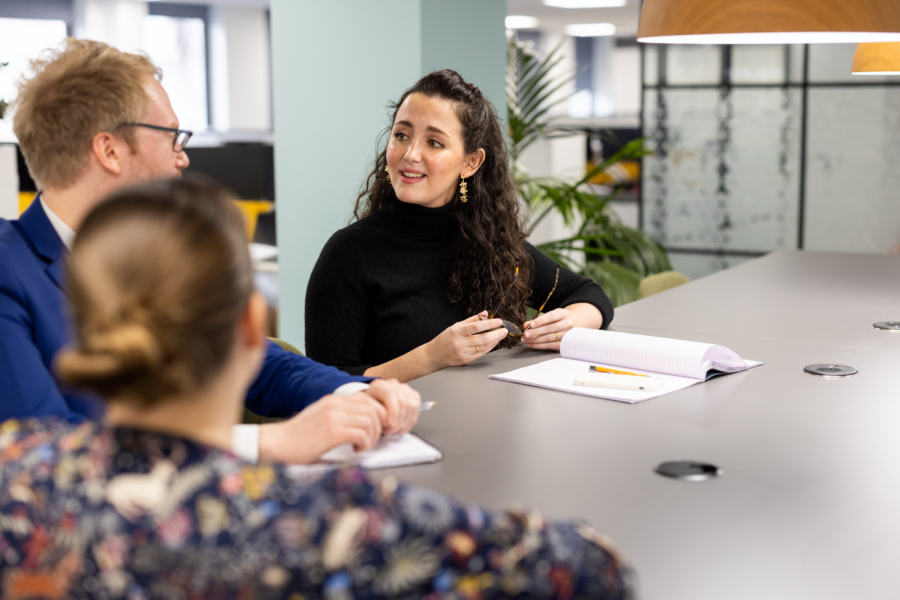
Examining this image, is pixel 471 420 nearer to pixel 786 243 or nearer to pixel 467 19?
pixel 467 19

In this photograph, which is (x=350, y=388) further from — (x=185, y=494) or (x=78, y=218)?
(x=185, y=494)

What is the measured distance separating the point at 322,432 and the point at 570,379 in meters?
0.66

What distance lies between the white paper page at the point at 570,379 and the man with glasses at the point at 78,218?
0.37 meters

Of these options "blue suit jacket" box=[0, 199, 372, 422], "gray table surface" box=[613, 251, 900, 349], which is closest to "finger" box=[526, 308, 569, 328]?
"gray table surface" box=[613, 251, 900, 349]

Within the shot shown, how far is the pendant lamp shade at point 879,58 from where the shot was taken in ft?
8.66

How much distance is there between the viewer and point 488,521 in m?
0.70

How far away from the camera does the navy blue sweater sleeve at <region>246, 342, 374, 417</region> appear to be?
5.02ft

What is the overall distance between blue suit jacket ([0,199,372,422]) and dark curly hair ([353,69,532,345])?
1048mm

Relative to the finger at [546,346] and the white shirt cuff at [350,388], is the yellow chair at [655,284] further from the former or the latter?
the white shirt cuff at [350,388]

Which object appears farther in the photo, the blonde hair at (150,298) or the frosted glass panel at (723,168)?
the frosted glass panel at (723,168)

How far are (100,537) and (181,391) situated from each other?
0.12 meters

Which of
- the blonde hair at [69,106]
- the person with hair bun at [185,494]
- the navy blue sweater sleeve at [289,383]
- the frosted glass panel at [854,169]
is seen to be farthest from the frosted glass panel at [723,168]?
the person with hair bun at [185,494]

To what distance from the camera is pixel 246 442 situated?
1184 millimetres

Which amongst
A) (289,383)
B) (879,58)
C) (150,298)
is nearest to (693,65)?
(879,58)
